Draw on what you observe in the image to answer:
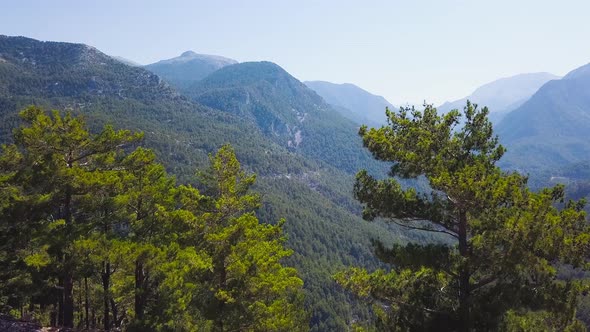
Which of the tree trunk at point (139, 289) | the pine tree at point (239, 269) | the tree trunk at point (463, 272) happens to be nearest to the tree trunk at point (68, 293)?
the tree trunk at point (139, 289)

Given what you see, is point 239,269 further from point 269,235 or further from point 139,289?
point 139,289

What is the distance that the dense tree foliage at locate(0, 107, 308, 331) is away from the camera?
15.2 m

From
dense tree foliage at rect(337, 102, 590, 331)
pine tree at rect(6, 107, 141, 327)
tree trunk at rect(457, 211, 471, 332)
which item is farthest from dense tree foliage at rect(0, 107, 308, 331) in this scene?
tree trunk at rect(457, 211, 471, 332)

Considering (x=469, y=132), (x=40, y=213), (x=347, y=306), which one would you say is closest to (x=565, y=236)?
(x=469, y=132)

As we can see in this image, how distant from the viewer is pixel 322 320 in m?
165

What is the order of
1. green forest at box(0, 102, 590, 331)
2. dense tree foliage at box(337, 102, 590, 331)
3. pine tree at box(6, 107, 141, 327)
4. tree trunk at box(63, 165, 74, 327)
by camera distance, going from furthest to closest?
tree trunk at box(63, 165, 74, 327)
pine tree at box(6, 107, 141, 327)
green forest at box(0, 102, 590, 331)
dense tree foliage at box(337, 102, 590, 331)

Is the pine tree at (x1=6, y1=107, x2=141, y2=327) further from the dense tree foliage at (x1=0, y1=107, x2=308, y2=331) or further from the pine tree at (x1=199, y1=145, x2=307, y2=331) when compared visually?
the pine tree at (x1=199, y1=145, x2=307, y2=331)

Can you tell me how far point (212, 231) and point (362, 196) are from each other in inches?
253

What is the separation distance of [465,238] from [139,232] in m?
11.9

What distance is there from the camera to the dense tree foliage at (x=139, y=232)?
49.8 ft

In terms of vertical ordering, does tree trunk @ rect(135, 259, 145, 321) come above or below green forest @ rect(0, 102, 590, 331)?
below

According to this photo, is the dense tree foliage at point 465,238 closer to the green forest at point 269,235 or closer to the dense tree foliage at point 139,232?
the green forest at point 269,235

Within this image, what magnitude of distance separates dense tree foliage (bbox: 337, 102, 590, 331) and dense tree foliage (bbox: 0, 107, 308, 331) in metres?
4.29

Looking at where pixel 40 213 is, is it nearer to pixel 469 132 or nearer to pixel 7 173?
pixel 7 173
